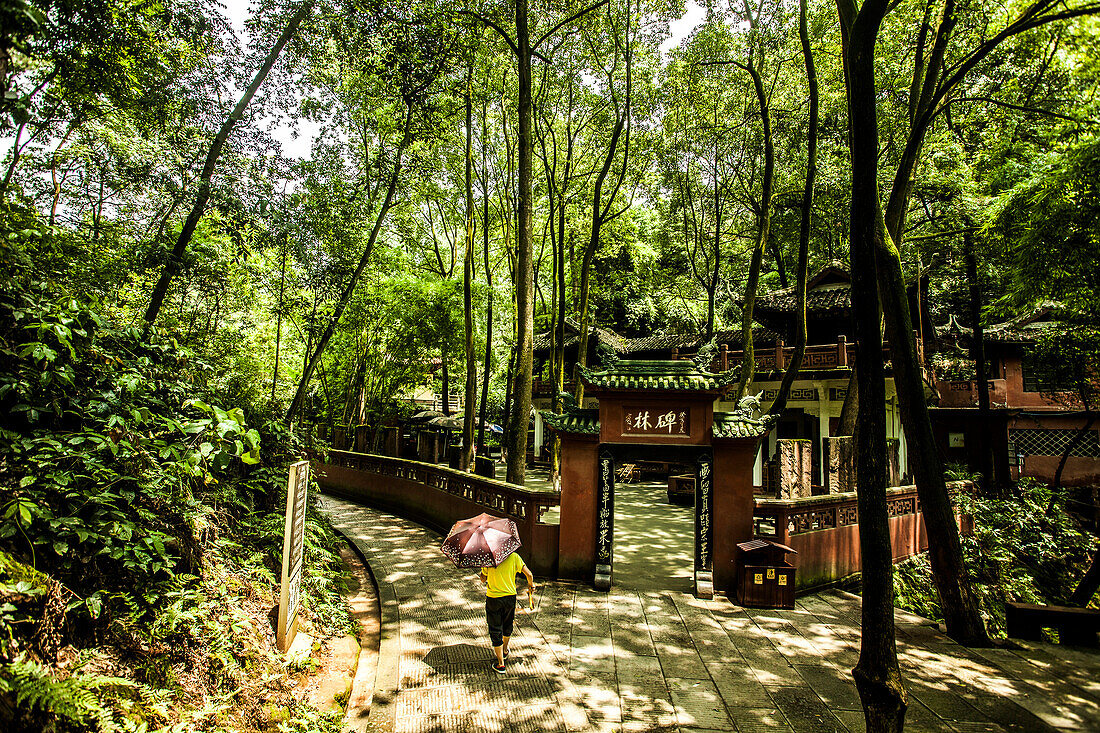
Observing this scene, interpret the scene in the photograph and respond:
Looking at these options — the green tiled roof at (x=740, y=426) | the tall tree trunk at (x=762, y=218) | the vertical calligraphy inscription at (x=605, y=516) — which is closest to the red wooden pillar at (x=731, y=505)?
the green tiled roof at (x=740, y=426)

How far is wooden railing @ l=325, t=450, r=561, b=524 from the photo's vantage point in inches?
341

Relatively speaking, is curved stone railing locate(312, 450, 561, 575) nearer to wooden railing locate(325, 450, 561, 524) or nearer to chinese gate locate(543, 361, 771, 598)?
wooden railing locate(325, 450, 561, 524)

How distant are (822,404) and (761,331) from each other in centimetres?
525

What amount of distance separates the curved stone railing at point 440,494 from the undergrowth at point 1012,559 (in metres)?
6.73

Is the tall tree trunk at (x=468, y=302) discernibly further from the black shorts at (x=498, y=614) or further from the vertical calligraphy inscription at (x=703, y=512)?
the black shorts at (x=498, y=614)

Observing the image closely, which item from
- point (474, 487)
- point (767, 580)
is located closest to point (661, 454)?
point (767, 580)

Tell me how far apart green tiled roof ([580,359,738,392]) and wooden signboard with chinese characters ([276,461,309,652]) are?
4.61 m

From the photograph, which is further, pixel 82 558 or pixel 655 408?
pixel 655 408

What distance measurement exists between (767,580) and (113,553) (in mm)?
7738

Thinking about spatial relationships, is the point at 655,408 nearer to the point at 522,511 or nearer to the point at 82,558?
the point at 522,511

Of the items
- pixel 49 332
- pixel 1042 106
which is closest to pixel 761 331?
pixel 1042 106

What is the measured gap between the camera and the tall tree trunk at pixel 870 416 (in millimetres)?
4156

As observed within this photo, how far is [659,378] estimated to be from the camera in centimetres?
841

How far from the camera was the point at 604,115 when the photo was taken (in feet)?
48.2
